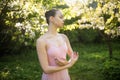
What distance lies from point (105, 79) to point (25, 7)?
179 inches

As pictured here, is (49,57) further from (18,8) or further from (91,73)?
(91,73)

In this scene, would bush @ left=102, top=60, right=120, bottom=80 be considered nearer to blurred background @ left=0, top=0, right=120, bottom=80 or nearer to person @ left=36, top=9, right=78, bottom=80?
blurred background @ left=0, top=0, right=120, bottom=80

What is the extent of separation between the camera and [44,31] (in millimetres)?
9008

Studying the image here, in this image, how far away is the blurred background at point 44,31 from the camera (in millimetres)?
9211

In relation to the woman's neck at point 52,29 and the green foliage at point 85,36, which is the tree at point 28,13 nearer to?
the woman's neck at point 52,29

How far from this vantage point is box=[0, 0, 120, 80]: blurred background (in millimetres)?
9211

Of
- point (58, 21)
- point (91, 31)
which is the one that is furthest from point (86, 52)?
point (58, 21)

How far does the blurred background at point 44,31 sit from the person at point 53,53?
18.5 ft

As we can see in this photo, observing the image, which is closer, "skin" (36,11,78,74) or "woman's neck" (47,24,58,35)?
"skin" (36,11,78,74)

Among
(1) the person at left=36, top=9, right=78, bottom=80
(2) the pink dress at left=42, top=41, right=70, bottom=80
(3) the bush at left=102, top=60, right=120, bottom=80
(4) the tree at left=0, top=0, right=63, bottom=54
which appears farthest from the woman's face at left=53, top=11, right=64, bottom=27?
(3) the bush at left=102, top=60, right=120, bottom=80

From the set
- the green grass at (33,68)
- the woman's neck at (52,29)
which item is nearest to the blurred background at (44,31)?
the green grass at (33,68)

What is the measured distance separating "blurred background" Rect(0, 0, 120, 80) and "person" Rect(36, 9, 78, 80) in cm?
563

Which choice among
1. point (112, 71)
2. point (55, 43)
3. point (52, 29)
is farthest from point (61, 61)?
point (112, 71)

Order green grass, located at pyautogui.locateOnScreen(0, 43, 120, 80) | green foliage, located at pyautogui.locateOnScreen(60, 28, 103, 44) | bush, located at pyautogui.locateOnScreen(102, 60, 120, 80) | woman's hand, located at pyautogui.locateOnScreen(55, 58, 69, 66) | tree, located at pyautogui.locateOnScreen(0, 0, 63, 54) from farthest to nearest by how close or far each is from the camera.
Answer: green foliage, located at pyautogui.locateOnScreen(60, 28, 103, 44) → green grass, located at pyautogui.locateOnScreen(0, 43, 120, 80) → bush, located at pyautogui.locateOnScreen(102, 60, 120, 80) → tree, located at pyautogui.locateOnScreen(0, 0, 63, 54) → woman's hand, located at pyautogui.locateOnScreen(55, 58, 69, 66)
